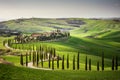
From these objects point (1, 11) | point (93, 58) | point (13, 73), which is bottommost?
point (93, 58)

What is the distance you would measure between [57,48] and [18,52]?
2051cm

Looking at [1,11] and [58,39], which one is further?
[58,39]

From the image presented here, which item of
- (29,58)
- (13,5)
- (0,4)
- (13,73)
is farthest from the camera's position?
(13,5)

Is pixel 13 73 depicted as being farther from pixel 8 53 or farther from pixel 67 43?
pixel 67 43

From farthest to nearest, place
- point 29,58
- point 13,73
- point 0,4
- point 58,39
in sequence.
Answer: point 58,39 → point 0,4 → point 29,58 → point 13,73

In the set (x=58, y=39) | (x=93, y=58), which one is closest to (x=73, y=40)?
(x=58, y=39)

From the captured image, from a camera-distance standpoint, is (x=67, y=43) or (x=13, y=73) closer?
(x=13, y=73)

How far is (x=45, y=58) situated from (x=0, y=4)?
2412cm

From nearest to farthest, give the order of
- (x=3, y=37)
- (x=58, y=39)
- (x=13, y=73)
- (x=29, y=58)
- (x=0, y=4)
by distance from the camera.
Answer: (x=13, y=73), (x=29, y=58), (x=0, y=4), (x=3, y=37), (x=58, y=39)

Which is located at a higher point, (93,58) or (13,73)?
(13,73)

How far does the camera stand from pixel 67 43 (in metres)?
105

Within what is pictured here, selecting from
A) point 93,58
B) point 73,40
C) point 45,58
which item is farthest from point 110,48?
point 45,58

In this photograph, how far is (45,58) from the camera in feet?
232

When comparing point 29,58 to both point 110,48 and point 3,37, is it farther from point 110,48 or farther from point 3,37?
point 110,48
